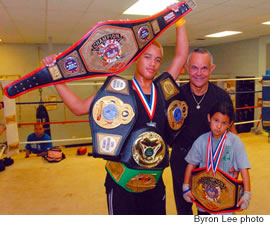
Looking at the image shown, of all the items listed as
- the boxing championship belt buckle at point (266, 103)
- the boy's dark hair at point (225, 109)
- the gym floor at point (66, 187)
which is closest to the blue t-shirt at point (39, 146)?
the gym floor at point (66, 187)

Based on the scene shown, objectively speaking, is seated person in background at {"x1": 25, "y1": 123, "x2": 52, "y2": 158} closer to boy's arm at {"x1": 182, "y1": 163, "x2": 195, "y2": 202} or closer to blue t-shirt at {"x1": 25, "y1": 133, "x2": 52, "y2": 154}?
blue t-shirt at {"x1": 25, "y1": 133, "x2": 52, "y2": 154}

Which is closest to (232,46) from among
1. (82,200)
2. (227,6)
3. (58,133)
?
(227,6)

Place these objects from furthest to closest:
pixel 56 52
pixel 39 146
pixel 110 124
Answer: pixel 56 52 → pixel 39 146 → pixel 110 124

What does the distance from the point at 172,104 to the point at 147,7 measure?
2.98m

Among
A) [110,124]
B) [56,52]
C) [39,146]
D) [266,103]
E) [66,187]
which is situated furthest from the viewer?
[56,52]

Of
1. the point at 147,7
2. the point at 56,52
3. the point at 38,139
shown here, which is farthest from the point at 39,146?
the point at 56,52

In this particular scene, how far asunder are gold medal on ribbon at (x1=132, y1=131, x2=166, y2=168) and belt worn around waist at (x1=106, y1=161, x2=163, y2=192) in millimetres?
48

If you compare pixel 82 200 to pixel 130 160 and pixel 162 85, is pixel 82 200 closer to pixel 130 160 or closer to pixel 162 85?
pixel 130 160

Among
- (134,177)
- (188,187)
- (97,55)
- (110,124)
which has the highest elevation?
(97,55)

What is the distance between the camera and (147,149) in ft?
4.14

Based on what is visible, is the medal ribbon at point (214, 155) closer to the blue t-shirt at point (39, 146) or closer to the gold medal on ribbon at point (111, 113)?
the gold medal on ribbon at point (111, 113)

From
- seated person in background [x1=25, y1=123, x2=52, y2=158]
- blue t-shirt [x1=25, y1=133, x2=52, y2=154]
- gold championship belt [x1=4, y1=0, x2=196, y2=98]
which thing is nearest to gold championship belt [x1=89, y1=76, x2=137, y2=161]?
gold championship belt [x1=4, y1=0, x2=196, y2=98]

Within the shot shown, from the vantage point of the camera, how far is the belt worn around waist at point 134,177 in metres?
1.27

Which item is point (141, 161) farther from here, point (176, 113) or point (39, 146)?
point (39, 146)
